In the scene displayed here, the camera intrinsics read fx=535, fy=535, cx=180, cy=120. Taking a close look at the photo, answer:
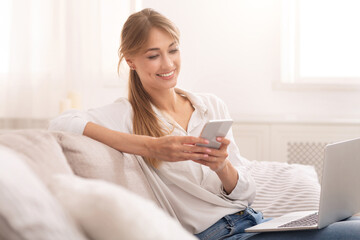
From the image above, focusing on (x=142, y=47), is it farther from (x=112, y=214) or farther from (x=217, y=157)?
(x=112, y=214)

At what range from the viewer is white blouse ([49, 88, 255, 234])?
177cm

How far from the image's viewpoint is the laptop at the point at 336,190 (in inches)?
60.7

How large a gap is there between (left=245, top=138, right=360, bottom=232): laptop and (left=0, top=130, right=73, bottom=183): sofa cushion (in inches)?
26.4

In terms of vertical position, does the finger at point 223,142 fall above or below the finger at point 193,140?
below

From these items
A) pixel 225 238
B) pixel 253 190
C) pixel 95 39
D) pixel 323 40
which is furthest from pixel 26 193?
pixel 323 40

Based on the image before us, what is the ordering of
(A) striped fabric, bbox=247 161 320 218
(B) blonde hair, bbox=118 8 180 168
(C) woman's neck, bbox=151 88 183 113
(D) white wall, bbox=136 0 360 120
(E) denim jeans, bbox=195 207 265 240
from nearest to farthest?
(E) denim jeans, bbox=195 207 265 240, (B) blonde hair, bbox=118 8 180 168, (C) woman's neck, bbox=151 88 183 113, (A) striped fabric, bbox=247 161 320 218, (D) white wall, bbox=136 0 360 120

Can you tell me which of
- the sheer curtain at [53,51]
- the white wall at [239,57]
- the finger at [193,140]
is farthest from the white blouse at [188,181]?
the white wall at [239,57]

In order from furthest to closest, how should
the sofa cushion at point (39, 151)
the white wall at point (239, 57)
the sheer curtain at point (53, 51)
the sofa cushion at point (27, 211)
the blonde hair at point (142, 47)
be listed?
the white wall at point (239, 57) < the sheer curtain at point (53, 51) < the blonde hair at point (142, 47) < the sofa cushion at point (39, 151) < the sofa cushion at point (27, 211)

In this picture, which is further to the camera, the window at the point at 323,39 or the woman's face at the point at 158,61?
the window at the point at 323,39

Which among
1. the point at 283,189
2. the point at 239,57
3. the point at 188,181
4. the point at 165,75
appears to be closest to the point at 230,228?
the point at 188,181

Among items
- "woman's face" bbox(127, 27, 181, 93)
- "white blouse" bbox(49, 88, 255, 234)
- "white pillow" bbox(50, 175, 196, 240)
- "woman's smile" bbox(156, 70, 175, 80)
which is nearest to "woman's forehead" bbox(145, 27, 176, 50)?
"woman's face" bbox(127, 27, 181, 93)

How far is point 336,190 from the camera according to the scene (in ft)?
5.30

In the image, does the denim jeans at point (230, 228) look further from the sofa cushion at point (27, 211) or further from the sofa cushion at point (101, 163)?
the sofa cushion at point (27, 211)

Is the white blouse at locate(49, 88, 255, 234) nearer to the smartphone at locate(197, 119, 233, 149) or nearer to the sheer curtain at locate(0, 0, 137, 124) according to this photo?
the smartphone at locate(197, 119, 233, 149)
